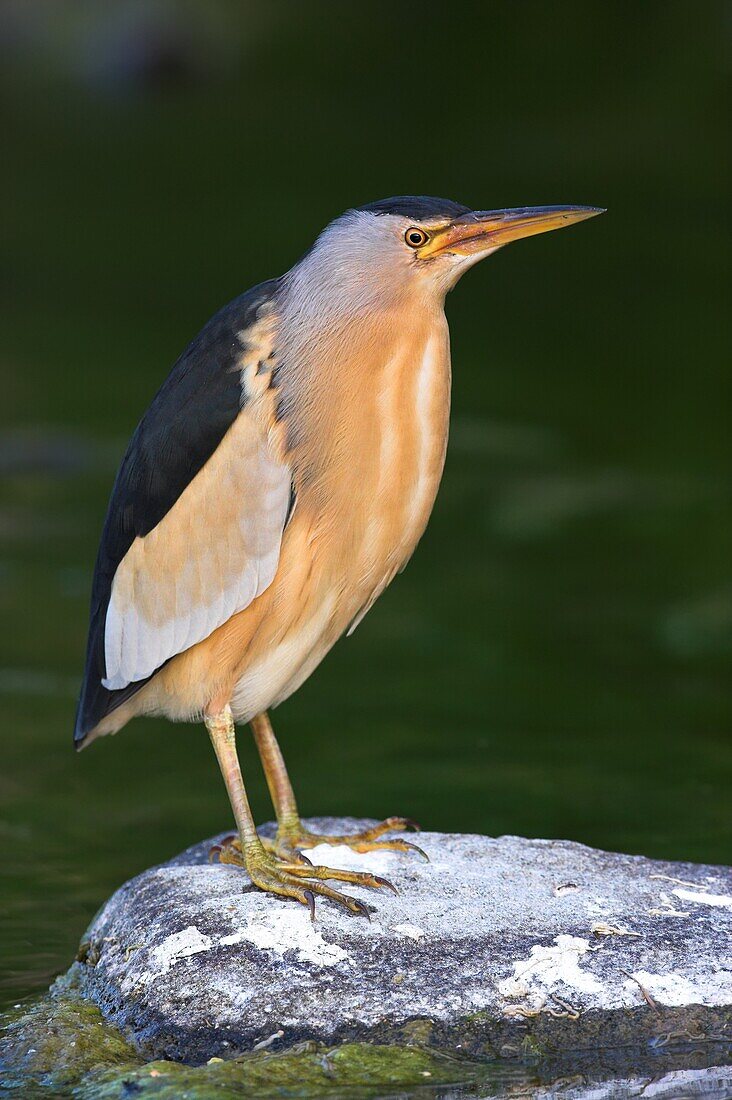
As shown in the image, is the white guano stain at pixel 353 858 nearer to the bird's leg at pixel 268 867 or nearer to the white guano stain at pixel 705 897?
the bird's leg at pixel 268 867

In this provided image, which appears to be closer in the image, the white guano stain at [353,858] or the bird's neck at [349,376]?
the bird's neck at [349,376]

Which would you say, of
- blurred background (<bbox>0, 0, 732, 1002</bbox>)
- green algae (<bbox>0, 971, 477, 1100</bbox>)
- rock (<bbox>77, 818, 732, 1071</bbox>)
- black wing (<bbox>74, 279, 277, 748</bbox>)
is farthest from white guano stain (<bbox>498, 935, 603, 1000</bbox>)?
blurred background (<bbox>0, 0, 732, 1002</bbox>)

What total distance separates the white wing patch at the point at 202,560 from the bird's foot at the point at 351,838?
0.57 metres

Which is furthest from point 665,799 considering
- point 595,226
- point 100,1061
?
point 595,226

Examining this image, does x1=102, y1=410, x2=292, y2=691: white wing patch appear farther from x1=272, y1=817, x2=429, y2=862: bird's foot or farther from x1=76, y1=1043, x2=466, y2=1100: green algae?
x1=76, y1=1043, x2=466, y2=1100: green algae

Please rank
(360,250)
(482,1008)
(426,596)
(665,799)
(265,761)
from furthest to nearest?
(426,596) → (665,799) → (265,761) → (360,250) → (482,1008)

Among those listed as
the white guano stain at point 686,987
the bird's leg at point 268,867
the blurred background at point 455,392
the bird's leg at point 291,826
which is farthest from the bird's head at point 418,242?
the blurred background at point 455,392

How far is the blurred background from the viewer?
237 inches

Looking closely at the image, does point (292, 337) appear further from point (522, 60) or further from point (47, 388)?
point (522, 60)

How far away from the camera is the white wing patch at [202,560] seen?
4137 mm

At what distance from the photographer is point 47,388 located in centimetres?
1084

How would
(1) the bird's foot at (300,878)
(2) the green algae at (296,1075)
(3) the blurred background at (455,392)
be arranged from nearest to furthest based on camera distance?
(2) the green algae at (296,1075) → (1) the bird's foot at (300,878) → (3) the blurred background at (455,392)

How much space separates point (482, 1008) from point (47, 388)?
7.77m

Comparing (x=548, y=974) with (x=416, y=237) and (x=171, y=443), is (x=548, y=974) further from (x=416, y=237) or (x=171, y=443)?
(x=416, y=237)
